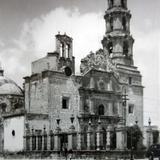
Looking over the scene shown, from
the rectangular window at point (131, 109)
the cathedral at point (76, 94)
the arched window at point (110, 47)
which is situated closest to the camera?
the cathedral at point (76, 94)

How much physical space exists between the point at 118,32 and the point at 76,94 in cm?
681

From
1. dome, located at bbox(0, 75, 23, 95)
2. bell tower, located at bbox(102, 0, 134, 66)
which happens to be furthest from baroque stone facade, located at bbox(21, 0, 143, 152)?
dome, located at bbox(0, 75, 23, 95)

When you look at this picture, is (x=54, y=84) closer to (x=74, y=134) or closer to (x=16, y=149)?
(x=16, y=149)

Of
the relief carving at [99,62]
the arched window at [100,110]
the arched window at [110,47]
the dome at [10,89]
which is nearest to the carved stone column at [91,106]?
the arched window at [100,110]

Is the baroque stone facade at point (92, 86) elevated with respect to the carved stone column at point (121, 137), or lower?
elevated

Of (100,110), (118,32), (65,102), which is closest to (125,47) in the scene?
(118,32)

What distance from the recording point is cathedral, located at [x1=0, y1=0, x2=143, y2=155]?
98.6 ft

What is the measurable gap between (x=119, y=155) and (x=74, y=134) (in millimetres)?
2795

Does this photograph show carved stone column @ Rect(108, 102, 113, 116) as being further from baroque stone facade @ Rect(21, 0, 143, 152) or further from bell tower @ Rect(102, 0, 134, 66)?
bell tower @ Rect(102, 0, 134, 66)

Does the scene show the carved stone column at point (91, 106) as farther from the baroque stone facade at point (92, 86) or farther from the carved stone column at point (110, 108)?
the carved stone column at point (110, 108)

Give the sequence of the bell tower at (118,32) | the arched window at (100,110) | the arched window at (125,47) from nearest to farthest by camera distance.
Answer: the arched window at (100,110), the bell tower at (118,32), the arched window at (125,47)

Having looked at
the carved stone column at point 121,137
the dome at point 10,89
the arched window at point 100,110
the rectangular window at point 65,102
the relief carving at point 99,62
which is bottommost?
the carved stone column at point 121,137

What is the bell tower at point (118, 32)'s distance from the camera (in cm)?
3553

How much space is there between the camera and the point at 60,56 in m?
32.3
